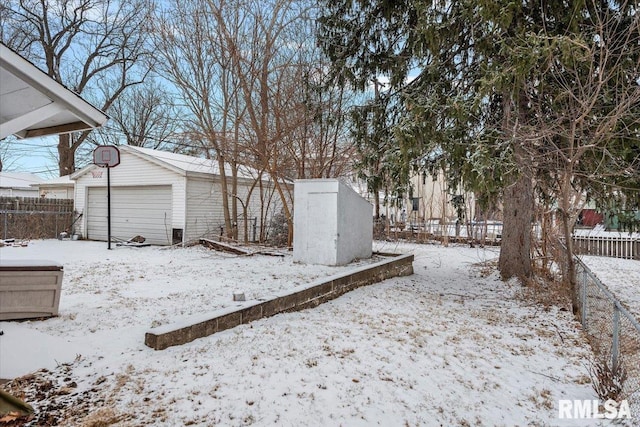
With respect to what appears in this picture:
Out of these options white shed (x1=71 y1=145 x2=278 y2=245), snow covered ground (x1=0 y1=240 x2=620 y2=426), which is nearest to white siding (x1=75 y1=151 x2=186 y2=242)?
white shed (x1=71 y1=145 x2=278 y2=245)

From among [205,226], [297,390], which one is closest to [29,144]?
[205,226]

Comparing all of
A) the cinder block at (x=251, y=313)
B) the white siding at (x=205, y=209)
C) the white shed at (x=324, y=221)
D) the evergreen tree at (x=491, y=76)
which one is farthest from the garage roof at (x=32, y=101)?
the white siding at (x=205, y=209)

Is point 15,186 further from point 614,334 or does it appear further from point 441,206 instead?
point 614,334

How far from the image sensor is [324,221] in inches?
321

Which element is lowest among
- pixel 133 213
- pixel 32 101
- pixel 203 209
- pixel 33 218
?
pixel 33 218

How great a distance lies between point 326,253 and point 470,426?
214 inches

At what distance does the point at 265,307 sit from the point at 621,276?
9247mm

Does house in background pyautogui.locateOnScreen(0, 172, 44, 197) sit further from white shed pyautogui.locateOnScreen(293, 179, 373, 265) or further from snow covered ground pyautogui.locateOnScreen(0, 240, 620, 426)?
snow covered ground pyautogui.locateOnScreen(0, 240, 620, 426)

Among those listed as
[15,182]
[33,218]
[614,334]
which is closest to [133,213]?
[33,218]

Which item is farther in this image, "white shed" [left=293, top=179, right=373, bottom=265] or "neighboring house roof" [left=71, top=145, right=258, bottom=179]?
"neighboring house roof" [left=71, top=145, right=258, bottom=179]

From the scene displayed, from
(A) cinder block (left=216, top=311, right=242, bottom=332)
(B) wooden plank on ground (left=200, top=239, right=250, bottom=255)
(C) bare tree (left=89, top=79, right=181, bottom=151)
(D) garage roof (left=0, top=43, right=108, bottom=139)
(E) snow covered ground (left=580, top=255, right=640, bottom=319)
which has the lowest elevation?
(E) snow covered ground (left=580, top=255, right=640, bottom=319)

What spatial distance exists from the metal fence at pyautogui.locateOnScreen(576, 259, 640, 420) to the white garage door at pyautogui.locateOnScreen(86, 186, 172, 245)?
11.7 metres

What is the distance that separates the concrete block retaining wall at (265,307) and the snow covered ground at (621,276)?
4.35 meters

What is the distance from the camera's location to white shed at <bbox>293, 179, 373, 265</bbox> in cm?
809
